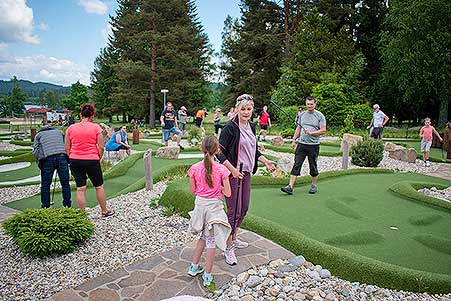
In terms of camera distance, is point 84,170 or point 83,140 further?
point 84,170

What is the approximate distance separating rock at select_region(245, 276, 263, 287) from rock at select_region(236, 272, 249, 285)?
0.04 meters

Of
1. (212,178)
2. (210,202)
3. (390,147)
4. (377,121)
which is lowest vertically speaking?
(390,147)

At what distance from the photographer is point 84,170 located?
4820 millimetres

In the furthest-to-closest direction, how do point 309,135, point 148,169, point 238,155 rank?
point 148,169 < point 309,135 < point 238,155

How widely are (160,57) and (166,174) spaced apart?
79.9ft

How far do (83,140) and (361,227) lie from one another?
149 inches

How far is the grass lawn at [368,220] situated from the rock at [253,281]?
3.46ft

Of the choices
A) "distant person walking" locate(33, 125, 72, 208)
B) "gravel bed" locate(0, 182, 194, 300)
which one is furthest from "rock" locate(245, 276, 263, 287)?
"distant person walking" locate(33, 125, 72, 208)

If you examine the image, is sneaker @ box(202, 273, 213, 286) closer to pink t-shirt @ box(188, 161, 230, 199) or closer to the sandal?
pink t-shirt @ box(188, 161, 230, 199)

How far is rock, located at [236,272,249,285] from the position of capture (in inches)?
128

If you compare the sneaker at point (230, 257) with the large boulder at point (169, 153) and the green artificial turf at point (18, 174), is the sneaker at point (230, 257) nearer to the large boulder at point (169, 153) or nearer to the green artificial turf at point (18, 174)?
the large boulder at point (169, 153)

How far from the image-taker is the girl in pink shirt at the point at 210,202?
3.09 metres

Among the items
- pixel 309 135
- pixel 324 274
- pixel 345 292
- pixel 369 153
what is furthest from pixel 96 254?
pixel 369 153

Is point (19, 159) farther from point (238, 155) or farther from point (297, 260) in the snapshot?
point (297, 260)
